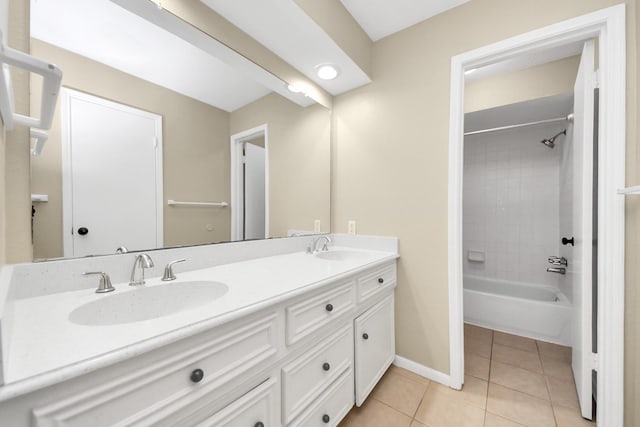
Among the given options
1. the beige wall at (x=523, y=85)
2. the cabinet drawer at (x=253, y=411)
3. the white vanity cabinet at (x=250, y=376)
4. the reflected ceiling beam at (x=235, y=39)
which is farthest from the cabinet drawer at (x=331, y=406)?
the beige wall at (x=523, y=85)

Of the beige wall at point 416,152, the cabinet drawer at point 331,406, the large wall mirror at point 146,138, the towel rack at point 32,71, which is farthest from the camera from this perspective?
the beige wall at point 416,152

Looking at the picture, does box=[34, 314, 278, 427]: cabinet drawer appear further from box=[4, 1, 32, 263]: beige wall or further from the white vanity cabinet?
box=[4, 1, 32, 263]: beige wall

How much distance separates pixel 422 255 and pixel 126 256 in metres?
1.61

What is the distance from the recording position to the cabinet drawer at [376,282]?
4.39 ft

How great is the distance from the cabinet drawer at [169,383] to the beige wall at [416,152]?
1.21 meters

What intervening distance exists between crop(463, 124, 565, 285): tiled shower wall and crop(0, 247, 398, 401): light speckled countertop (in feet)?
9.05

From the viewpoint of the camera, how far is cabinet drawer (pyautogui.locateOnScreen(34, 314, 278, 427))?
0.48m

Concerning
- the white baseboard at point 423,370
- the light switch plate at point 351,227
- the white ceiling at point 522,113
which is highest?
the white ceiling at point 522,113

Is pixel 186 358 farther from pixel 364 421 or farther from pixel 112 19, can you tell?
pixel 112 19

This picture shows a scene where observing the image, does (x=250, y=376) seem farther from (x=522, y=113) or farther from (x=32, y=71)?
(x=522, y=113)

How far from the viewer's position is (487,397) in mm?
1451

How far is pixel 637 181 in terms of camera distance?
1.11 metres

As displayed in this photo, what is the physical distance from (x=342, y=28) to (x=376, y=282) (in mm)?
1595

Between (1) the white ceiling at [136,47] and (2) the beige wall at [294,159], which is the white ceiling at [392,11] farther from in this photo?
(1) the white ceiling at [136,47]
